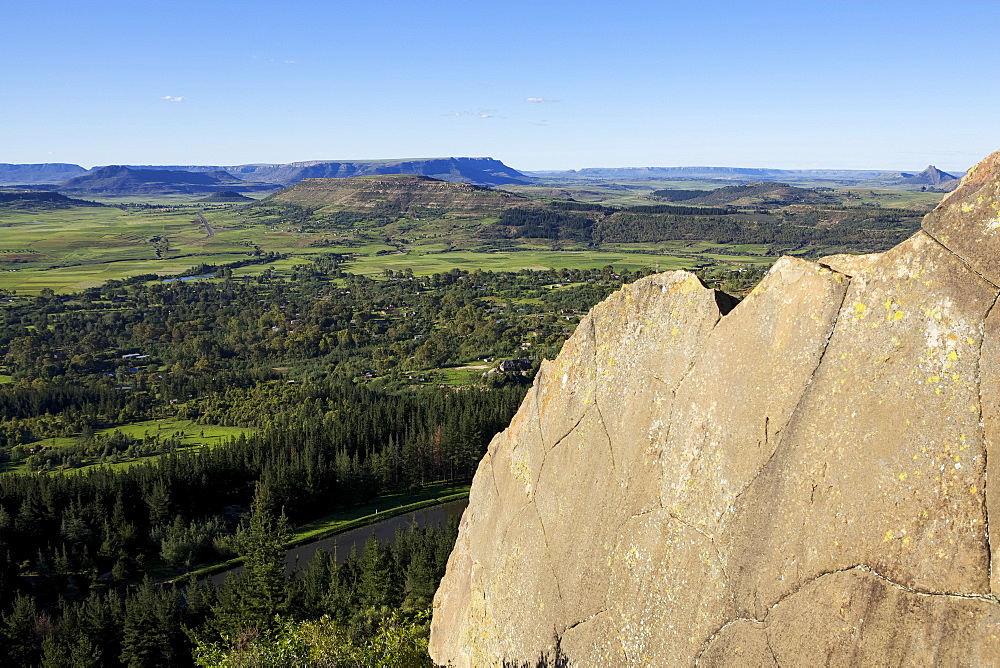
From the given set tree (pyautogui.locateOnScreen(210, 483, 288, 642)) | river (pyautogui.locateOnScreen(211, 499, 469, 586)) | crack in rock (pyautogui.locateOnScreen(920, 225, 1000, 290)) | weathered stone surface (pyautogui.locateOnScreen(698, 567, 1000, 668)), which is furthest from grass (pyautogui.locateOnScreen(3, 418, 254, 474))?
crack in rock (pyautogui.locateOnScreen(920, 225, 1000, 290))

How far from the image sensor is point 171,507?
101 metres

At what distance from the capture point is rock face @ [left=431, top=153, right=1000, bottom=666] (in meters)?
14.3

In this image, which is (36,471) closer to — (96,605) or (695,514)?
(96,605)

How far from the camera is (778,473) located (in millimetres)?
16922

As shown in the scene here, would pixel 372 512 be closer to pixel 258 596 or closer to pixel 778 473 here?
pixel 258 596

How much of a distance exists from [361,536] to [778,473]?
8945cm

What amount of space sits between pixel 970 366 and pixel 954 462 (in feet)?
6.34

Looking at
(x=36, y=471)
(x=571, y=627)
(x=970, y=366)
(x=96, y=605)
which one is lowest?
(x=36, y=471)

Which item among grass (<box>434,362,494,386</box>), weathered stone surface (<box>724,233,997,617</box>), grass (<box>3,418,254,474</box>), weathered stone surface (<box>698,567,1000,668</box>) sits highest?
weathered stone surface (<box>724,233,997,617</box>)

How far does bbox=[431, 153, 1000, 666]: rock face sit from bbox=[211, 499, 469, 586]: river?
68.6m

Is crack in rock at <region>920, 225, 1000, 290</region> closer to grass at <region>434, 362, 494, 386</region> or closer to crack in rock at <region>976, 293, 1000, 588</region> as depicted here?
crack in rock at <region>976, 293, 1000, 588</region>

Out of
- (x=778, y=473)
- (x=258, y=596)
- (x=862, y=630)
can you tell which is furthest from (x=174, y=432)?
(x=862, y=630)

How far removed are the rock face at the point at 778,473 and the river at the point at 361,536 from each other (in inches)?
2700

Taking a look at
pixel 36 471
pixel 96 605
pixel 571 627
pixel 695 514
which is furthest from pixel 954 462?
pixel 36 471
